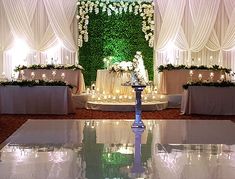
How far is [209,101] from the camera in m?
10.1

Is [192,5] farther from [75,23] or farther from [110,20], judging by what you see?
[75,23]

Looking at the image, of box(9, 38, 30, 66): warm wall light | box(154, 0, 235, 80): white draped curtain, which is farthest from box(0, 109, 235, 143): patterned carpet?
box(9, 38, 30, 66): warm wall light

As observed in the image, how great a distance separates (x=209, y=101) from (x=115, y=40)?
5.23 m

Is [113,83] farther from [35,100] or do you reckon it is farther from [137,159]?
[137,159]

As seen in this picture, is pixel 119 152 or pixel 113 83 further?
pixel 113 83

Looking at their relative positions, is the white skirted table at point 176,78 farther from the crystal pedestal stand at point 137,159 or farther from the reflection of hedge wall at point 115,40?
the crystal pedestal stand at point 137,159

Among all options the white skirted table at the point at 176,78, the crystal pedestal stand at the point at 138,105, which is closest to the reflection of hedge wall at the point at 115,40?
the white skirted table at the point at 176,78

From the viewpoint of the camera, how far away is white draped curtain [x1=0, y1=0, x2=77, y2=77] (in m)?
14.1

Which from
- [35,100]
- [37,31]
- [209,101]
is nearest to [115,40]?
[37,31]

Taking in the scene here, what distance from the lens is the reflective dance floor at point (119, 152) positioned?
400 cm

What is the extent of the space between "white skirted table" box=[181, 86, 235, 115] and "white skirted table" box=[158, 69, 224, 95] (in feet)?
7.79

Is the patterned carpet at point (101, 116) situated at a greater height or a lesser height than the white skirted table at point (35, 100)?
lesser

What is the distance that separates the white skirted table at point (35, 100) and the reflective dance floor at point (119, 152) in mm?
3128

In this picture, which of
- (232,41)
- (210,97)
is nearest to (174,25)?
(232,41)
